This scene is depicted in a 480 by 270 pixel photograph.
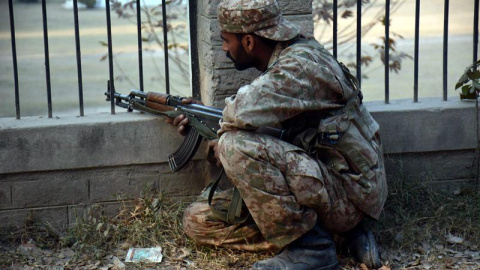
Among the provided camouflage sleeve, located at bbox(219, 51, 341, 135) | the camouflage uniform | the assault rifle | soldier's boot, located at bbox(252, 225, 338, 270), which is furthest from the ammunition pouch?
the assault rifle

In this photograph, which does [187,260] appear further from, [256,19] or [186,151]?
[256,19]

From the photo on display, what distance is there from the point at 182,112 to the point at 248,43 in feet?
2.20

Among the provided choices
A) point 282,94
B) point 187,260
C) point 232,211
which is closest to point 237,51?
point 282,94

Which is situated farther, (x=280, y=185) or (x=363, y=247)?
(x=363, y=247)

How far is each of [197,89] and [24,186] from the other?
1.18 m

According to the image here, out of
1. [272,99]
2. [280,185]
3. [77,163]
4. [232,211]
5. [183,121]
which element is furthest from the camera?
[77,163]

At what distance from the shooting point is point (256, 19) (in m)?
3.67

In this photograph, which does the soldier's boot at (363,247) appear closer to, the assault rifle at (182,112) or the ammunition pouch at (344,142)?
the ammunition pouch at (344,142)

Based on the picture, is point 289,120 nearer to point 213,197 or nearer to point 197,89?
point 213,197

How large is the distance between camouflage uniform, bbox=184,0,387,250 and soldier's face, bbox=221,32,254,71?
0.06 meters

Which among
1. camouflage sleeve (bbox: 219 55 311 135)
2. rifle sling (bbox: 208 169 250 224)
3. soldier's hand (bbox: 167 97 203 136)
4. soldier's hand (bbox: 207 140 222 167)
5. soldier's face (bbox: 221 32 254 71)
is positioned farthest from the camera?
soldier's hand (bbox: 167 97 203 136)

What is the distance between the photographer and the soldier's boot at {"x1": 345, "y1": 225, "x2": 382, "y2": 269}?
3.89m

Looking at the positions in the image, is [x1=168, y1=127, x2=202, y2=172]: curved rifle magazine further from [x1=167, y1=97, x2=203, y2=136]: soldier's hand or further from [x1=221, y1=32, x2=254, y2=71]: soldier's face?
[x1=221, y1=32, x2=254, y2=71]: soldier's face

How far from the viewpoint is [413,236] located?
419cm
